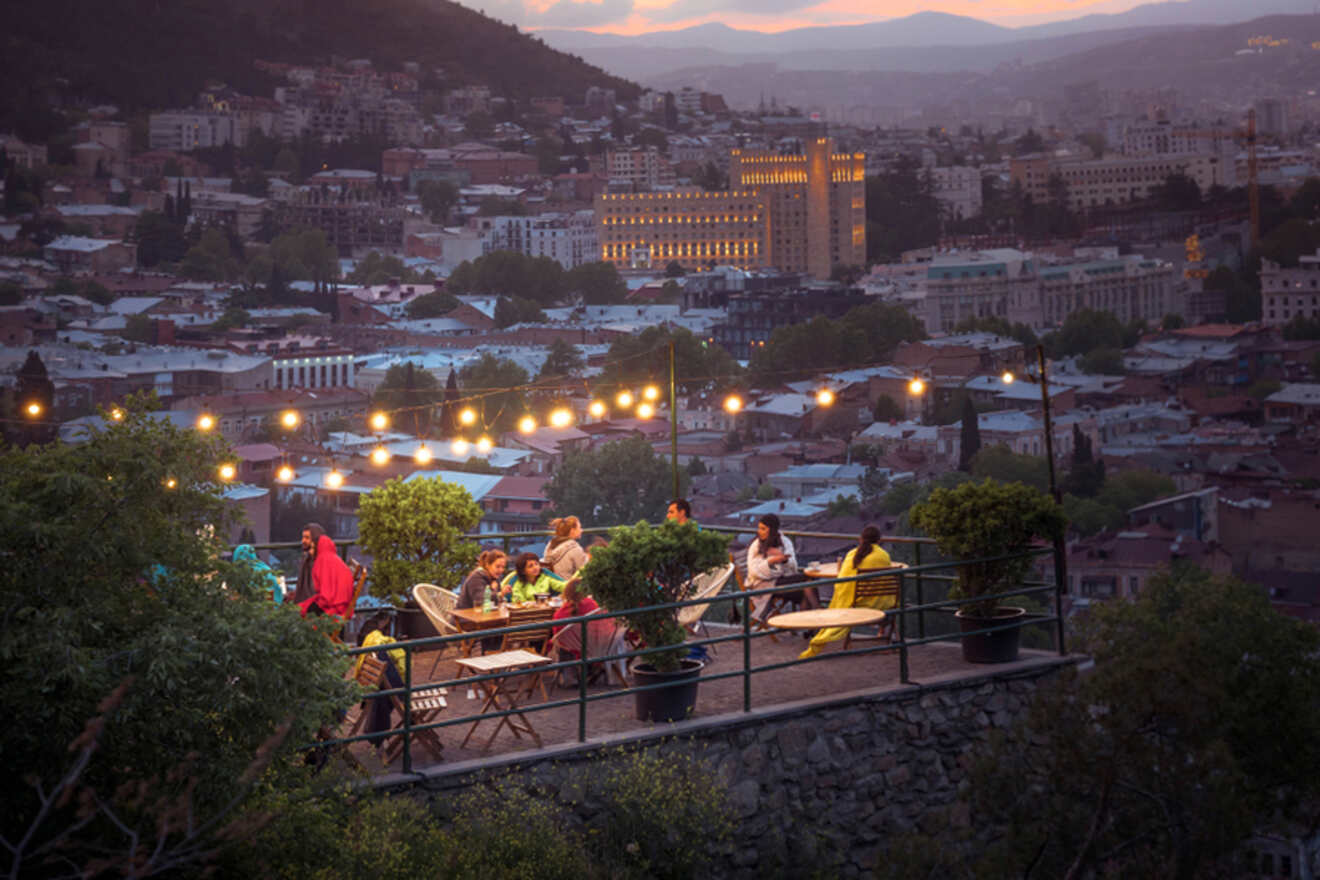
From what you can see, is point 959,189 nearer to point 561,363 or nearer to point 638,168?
point 638,168

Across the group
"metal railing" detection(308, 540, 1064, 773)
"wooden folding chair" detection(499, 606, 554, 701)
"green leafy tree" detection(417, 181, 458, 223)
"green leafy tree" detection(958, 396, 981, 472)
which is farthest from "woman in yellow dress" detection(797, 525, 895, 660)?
"green leafy tree" detection(417, 181, 458, 223)

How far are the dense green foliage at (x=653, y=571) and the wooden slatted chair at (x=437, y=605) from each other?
98 centimetres

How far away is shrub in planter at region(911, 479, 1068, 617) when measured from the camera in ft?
19.6

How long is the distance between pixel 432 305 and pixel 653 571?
88.9 m

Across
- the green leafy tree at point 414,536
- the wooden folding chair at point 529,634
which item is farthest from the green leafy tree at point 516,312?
the wooden folding chair at point 529,634

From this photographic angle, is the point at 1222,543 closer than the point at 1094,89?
Yes

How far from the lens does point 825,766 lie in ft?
17.3

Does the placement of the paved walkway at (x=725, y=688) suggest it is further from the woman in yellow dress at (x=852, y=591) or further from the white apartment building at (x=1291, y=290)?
the white apartment building at (x=1291, y=290)

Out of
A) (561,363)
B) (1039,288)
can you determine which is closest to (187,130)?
(561,363)

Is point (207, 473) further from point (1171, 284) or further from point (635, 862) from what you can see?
point (1171, 284)

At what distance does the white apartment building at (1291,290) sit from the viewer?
83.2m

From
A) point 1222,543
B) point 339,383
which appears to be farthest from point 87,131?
point 1222,543

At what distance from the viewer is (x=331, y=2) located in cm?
16162

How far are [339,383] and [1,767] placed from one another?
2812 inches
